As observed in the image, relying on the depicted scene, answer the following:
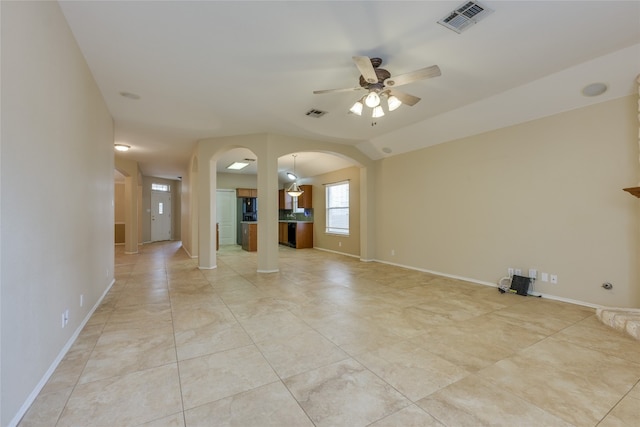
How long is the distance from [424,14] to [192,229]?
6.85 m

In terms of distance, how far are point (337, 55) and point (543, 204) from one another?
349 cm

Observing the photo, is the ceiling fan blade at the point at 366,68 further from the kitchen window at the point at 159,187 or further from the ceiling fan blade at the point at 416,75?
the kitchen window at the point at 159,187

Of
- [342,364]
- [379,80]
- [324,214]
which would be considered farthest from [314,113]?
[324,214]

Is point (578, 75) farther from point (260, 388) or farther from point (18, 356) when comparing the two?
point (18, 356)

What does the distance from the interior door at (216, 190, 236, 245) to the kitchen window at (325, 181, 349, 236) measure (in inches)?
156

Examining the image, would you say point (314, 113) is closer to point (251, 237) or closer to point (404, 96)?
point (404, 96)

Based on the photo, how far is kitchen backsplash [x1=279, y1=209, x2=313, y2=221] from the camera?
9955 millimetres

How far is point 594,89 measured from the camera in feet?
10.9

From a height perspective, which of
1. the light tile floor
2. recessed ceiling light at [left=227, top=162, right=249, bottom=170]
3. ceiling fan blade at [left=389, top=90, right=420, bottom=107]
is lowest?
the light tile floor

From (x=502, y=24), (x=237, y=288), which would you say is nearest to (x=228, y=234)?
(x=237, y=288)

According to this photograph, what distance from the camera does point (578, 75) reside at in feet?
10.5

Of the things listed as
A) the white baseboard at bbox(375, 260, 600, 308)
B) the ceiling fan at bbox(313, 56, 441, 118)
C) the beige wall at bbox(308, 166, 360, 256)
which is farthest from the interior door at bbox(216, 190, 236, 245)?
the ceiling fan at bbox(313, 56, 441, 118)

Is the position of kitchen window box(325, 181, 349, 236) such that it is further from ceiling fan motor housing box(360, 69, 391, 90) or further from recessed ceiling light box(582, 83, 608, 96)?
recessed ceiling light box(582, 83, 608, 96)

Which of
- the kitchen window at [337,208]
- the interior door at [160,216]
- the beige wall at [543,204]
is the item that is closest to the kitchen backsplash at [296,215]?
the kitchen window at [337,208]
